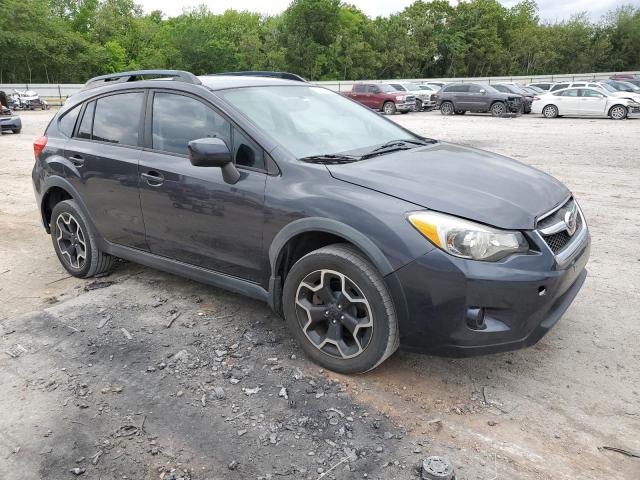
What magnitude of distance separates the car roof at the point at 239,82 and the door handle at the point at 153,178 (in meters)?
0.74

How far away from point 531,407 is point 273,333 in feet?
5.71

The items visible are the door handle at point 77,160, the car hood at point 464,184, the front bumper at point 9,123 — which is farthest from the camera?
the front bumper at point 9,123

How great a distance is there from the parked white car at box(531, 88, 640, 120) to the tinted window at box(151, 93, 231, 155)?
22.6 meters

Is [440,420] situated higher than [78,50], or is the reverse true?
[78,50]

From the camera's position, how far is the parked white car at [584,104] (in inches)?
860

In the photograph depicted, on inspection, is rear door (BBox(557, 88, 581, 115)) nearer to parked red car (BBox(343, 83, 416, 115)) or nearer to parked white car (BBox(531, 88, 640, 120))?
parked white car (BBox(531, 88, 640, 120))

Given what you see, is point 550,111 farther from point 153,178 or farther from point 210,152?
point 210,152

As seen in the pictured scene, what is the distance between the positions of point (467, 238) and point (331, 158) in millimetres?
1095

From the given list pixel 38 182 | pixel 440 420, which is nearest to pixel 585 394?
pixel 440 420

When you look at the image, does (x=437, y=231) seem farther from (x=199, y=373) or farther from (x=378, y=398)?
(x=199, y=373)

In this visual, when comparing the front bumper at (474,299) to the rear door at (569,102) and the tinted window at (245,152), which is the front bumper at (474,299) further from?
the rear door at (569,102)

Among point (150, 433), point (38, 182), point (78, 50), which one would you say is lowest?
point (150, 433)

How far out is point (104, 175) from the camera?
4.35 metres

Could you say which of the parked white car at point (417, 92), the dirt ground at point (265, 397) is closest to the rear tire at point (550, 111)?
the parked white car at point (417, 92)
